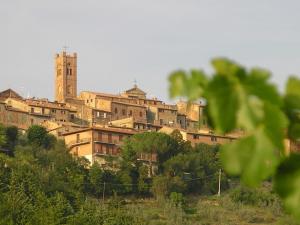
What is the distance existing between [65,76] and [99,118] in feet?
48.7

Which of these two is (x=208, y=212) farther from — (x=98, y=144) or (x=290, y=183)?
(x=290, y=183)

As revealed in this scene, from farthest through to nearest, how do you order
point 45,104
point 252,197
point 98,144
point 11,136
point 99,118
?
point 99,118, point 45,104, point 98,144, point 11,136, point 252,197

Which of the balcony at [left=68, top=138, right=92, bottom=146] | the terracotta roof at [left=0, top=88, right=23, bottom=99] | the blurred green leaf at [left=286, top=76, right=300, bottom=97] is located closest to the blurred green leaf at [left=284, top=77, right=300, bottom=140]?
the blurred green leaf at [left=286, top=76, right=300, bottom=97]

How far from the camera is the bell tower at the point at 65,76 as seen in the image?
270 feet

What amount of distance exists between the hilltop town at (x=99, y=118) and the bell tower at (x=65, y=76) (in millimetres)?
1176

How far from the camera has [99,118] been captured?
7106 cm

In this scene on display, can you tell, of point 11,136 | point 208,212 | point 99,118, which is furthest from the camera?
point 99,118

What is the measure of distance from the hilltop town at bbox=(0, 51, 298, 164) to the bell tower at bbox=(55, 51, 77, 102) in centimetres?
118

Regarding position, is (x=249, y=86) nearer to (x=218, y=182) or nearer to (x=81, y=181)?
(x=81, y=181)

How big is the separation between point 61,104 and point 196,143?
35.1 feet

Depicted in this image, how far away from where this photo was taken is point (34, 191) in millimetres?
46906

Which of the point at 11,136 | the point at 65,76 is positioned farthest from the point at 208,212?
the point at 65,76

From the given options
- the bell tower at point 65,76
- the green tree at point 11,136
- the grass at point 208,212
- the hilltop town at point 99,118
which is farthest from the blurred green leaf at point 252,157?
the bell tower at point 65,76

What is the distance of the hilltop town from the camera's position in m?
61.5
